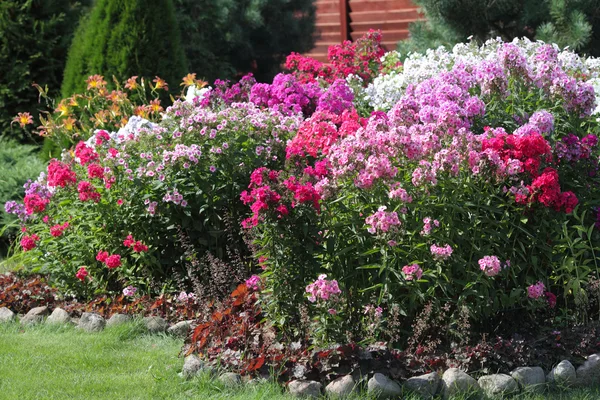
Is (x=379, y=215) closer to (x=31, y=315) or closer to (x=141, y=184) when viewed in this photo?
A: (x=141, y=184)

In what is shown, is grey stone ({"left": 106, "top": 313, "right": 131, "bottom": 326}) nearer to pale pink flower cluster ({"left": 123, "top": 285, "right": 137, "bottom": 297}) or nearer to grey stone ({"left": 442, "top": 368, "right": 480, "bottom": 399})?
pale pink flower cluster ({"left": 123, "top": 285, "right": 137, "bottom": 297})

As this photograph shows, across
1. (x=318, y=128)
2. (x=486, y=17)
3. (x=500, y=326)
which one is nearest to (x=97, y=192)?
(x=318, y=128)

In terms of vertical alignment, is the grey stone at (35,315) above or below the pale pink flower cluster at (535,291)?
below

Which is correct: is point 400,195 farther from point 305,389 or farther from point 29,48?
point 29,48

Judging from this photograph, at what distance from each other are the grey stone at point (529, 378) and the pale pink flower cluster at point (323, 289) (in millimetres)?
914

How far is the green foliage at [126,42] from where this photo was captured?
333 inches

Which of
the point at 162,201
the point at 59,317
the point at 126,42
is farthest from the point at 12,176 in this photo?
the point at 162,201

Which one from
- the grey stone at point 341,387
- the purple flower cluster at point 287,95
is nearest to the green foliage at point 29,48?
the purple flower cluster at point 287,95

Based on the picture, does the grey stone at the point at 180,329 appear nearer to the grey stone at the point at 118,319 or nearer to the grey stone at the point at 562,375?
the grey stone at the point at 118,319

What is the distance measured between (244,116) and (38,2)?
4.92 m

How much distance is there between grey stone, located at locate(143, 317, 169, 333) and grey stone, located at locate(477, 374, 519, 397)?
1.90 metres

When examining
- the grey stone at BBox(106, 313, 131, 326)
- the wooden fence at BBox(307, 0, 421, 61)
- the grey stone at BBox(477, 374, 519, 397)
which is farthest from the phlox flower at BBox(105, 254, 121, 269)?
the wooden fence at BBox(307, 0, 421, 61)

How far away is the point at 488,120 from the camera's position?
511 centimetres

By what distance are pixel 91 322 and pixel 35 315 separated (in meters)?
0.47
